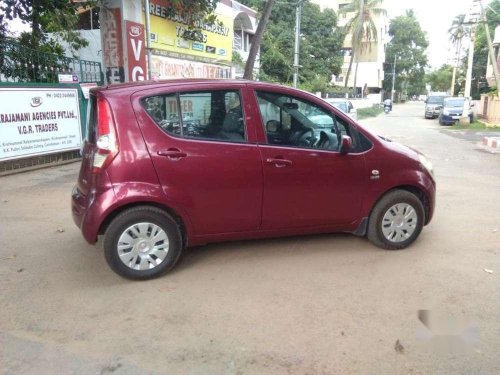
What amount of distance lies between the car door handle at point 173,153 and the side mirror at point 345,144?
4.97 feet

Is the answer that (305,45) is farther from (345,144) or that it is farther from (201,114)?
(201,114)

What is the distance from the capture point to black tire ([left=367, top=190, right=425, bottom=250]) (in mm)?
4734

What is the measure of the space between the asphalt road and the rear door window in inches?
50.1

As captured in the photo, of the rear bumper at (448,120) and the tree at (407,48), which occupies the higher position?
the tree at (407,48)

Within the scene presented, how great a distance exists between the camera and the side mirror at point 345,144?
14.6 ft

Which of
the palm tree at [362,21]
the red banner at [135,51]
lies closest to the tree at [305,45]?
the palm tree at [362,21]

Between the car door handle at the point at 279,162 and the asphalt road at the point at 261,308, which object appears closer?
the asphalt road at the point at 261,308

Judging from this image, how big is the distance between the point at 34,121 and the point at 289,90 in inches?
251

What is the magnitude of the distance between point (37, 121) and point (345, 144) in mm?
6864

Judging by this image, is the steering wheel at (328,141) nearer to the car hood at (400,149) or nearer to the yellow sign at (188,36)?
the car hood at (400,149)

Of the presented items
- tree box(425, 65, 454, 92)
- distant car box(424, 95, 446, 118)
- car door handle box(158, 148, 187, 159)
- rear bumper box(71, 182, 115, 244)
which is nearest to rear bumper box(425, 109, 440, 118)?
distant car box(424, 95, 446, 118)

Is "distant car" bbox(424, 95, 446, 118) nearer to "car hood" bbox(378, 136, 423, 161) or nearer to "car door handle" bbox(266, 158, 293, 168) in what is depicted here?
"car hood" bbox(378, 136, 423, 161)

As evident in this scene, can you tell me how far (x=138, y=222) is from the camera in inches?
157

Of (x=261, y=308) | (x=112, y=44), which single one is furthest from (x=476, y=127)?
(x=261, y=308)
